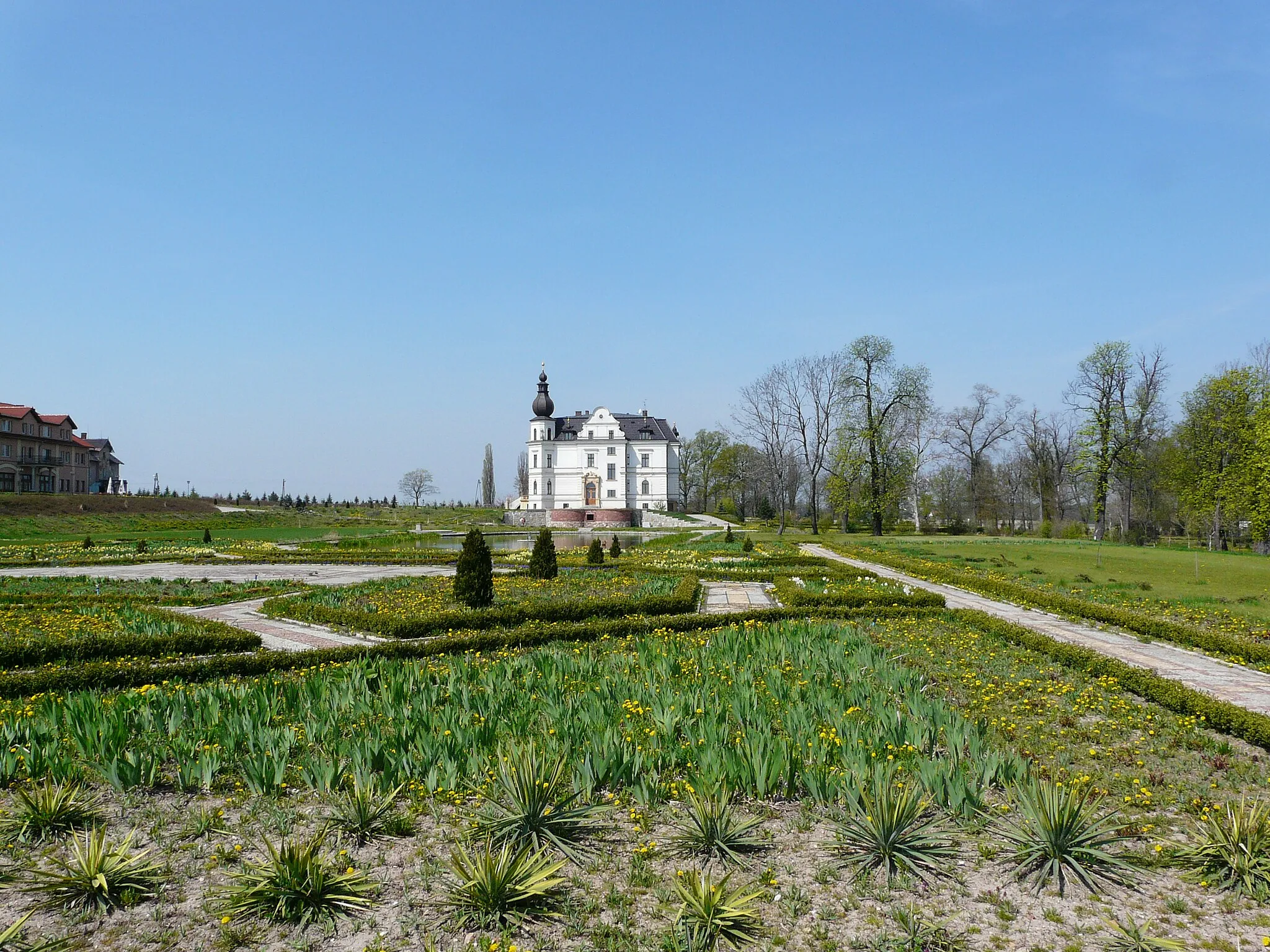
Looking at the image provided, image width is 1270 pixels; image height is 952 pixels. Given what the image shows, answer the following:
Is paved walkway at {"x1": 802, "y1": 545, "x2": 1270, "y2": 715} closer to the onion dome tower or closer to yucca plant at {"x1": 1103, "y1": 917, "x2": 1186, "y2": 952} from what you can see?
yucca plant at {"x1": 1103, "y1": 917, "x2": 1186, "y2": 952}

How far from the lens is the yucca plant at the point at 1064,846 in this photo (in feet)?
13.0

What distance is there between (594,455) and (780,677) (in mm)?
62797

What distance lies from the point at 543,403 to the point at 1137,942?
228 ft

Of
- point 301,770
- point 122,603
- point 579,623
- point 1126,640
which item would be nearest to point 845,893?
point 301,770

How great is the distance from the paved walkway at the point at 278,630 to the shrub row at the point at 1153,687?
8.63m

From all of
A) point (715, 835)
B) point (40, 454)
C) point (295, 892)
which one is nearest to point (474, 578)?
point (715, 835)

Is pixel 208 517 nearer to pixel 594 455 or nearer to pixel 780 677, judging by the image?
pixel 594 455

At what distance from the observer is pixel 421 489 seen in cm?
9700

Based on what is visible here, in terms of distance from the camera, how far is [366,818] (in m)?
4.30

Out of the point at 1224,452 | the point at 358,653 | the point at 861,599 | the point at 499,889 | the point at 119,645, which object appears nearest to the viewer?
the point at 499,889

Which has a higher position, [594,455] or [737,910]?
[594,455]

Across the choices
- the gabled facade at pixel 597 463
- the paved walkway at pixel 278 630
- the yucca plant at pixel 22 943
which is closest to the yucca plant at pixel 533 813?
the yucca plant at pixel 22 943

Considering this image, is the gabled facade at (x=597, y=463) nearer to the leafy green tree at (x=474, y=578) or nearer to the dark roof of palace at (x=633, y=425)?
the dark roof of palace at (x=633, y=425)

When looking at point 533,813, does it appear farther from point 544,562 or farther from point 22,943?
point 544,562
